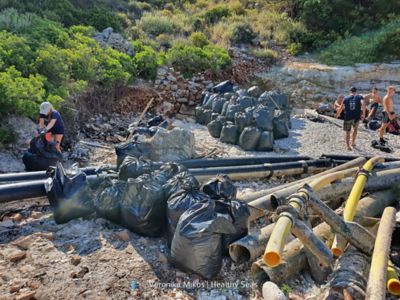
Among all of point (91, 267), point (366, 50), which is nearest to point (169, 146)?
point (91, 267)

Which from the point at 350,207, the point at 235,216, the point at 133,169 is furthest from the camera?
the point at 133,169

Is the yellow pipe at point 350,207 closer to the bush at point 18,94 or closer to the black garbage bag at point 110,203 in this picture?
the black garbage bag at point 110,203

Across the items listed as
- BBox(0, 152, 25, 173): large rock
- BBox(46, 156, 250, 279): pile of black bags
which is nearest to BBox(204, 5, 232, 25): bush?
BBox(0, 152, 25, 173): large rock

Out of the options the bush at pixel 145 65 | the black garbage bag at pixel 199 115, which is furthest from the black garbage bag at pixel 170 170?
the bush at pixel 145 65

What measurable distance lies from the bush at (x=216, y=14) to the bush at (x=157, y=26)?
3138 mm

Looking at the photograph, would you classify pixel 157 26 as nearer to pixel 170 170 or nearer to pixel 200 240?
pixel 170 170

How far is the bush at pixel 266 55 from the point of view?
16609 millimetres

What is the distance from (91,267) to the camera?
3.94 m

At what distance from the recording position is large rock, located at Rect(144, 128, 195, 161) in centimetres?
690

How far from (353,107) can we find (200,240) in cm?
633

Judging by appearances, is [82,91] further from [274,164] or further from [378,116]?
[378,116]

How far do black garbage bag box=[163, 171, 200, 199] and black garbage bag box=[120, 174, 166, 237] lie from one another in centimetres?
8

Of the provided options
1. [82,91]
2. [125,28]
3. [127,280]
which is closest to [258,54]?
[125,28]

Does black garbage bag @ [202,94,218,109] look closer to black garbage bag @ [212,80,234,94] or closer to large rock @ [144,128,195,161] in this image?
black garbage bag @ [212,80,234,94]
